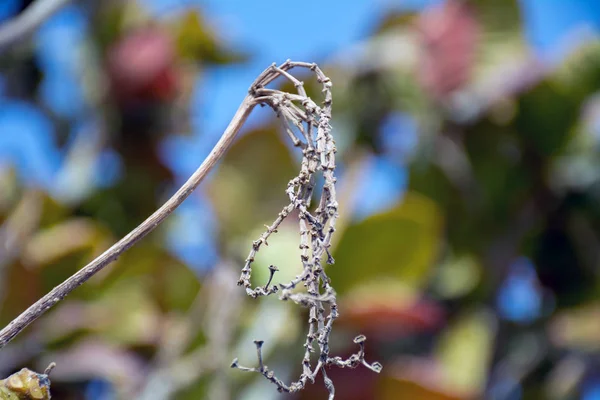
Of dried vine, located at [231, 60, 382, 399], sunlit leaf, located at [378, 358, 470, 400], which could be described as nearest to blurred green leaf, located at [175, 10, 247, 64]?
sunlit leaf, located at [378, 358, 470, 400]

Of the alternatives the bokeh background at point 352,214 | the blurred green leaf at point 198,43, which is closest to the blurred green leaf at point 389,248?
the bokeh background at point 352,214

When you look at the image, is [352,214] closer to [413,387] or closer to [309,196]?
[413,387]

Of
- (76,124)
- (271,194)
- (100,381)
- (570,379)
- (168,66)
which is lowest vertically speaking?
(100,381)

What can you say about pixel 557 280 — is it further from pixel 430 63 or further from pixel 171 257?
pixel 171 257

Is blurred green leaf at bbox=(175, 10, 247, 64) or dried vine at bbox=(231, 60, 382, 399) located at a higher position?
blurred green leaf at bbox=(175, 10, 247, 64)

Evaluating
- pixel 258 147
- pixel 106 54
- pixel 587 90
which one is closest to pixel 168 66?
pixel 106 54

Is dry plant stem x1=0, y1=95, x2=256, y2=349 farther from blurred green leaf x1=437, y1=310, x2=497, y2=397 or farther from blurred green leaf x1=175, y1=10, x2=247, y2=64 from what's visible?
blurred green leaf x1=175, y1=10, x2=247, y2=64
